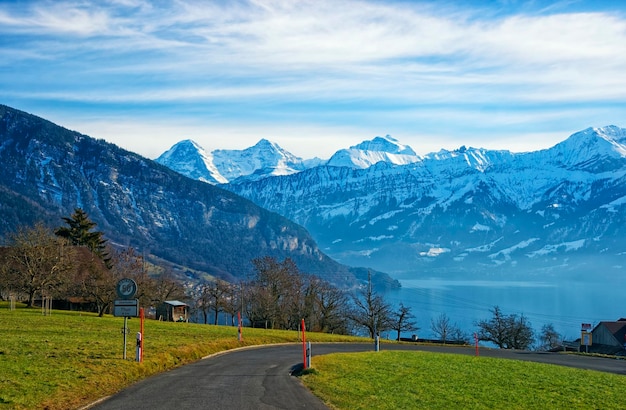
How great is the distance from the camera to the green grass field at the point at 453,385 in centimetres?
2256

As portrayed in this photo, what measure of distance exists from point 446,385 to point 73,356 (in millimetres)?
15197

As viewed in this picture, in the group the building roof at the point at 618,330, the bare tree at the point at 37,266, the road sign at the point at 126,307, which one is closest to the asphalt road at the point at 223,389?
the road sign at the point at 126,307

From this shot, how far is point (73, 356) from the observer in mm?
27766

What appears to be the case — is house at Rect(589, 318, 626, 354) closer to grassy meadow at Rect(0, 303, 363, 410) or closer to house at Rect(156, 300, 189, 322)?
house at Rect(156, 300, 189, 322)

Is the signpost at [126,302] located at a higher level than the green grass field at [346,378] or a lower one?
higher

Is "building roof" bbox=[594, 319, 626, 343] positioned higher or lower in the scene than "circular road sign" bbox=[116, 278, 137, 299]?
lower

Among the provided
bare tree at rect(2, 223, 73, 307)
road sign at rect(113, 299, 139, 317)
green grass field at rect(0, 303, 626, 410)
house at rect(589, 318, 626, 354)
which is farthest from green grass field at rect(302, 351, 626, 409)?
house at rect(589, 318, 626, 354)

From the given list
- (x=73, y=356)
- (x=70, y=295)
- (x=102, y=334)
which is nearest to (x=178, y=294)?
(x=70, y=295)

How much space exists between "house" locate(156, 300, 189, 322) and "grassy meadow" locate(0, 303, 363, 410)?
51.0m

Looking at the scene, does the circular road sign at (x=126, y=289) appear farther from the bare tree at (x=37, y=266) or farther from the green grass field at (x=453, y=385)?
the bare tree at (x=37, y=266)

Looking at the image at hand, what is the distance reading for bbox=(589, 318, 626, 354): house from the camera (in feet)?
340

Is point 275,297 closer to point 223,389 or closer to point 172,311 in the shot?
point 172,311

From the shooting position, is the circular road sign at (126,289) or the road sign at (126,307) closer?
the road sign at (126,307)

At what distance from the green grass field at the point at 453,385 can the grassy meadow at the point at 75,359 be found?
22.1 feet
